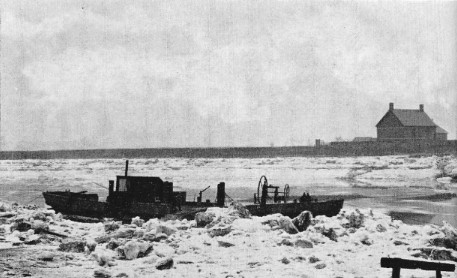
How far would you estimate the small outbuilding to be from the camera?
67500 mm

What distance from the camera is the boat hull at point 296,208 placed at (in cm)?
2014

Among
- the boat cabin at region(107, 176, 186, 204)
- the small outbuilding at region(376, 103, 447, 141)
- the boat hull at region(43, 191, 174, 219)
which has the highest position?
the small outbuilding at region(376, 103, 447, 141)

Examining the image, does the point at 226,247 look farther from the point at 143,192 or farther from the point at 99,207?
the point at 99,207

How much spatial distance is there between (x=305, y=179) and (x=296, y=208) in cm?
2405

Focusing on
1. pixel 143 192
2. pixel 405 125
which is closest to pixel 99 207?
pixel 143 192

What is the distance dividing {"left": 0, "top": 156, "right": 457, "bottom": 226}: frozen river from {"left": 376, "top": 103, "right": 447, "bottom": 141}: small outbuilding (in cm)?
1444

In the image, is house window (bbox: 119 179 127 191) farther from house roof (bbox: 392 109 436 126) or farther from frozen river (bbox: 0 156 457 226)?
house roof (bbox: 392 109 436 126)

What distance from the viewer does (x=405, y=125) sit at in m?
67.1

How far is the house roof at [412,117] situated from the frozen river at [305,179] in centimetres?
1526

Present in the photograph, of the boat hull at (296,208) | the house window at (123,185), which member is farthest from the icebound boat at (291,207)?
the house window at (123,185)

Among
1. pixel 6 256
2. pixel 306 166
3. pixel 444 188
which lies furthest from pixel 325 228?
pixel 306 166

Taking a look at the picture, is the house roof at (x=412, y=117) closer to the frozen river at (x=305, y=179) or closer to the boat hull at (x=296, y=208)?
the frozen river at (x=305, y=179)

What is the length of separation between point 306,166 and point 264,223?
39.9 metres

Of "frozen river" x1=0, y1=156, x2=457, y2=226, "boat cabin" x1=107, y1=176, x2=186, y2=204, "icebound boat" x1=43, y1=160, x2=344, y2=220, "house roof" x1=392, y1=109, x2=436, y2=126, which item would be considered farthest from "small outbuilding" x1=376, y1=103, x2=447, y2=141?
"boat cabin" x1=107, y1=176, x2=186, y2=204
